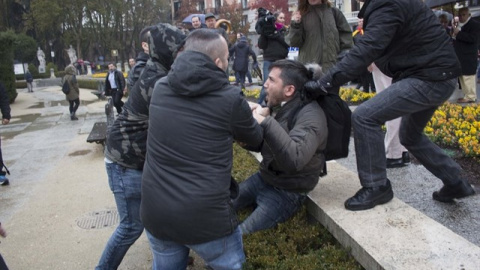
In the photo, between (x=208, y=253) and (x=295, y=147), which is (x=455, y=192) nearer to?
(x=295, y=147)

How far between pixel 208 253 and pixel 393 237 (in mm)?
1022

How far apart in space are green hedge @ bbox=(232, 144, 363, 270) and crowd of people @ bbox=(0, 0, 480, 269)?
125 millimetres

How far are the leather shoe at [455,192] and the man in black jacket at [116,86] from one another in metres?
11.0

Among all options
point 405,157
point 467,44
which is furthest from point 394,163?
point 467,44

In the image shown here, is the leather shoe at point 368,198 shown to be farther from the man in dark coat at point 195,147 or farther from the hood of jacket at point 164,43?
the hood of jacket at point 164,43

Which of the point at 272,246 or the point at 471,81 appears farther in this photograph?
the point at 471,81

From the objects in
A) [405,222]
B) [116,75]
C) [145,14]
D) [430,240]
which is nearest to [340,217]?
[405,222]

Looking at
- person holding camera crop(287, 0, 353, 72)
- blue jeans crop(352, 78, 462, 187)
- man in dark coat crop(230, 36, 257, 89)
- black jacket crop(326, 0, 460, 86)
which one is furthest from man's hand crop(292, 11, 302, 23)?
man in dark coat crop(230, 36, 257, 89)

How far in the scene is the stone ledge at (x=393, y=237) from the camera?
2.17 m

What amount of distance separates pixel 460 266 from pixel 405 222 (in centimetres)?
52

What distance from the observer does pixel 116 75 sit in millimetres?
13094

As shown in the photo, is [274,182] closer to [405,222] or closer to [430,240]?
[405,222]

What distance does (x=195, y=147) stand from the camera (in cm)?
207

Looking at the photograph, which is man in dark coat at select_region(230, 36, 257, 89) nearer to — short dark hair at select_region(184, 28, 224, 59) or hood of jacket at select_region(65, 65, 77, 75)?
hood of jacket at select_region(65, 65, 77, 75)
